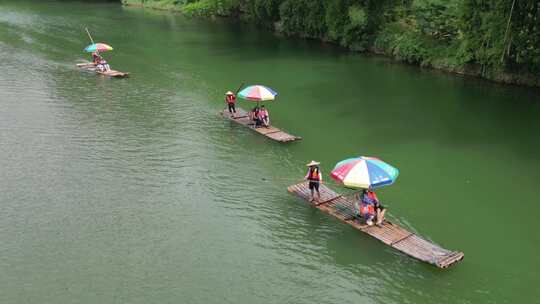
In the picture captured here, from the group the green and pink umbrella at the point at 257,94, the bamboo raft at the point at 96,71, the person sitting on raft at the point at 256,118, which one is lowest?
the person sitting on raft at the point at 256,118

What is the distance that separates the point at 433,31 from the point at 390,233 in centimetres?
3036

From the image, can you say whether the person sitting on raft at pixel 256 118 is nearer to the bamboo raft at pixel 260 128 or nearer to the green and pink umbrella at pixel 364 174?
the bamboo raft at pixel 260 128

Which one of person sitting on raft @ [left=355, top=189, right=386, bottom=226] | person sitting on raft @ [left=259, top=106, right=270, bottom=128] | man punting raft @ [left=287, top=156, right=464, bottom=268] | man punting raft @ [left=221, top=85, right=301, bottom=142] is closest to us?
man punting raft @ [left=287, top=156, right=464, bottom=268]

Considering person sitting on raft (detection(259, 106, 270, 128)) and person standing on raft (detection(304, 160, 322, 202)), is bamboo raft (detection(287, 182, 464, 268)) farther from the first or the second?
person sitting on raft (detection(259, 106, 270, 128))

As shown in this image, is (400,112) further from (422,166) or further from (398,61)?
(398,61)

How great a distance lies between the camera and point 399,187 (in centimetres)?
2116

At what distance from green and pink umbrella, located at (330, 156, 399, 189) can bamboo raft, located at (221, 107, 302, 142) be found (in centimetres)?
818

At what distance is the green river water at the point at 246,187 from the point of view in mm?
15203

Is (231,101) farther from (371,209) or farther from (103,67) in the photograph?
(103,67)

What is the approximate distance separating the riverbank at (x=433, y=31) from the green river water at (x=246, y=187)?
1.88m

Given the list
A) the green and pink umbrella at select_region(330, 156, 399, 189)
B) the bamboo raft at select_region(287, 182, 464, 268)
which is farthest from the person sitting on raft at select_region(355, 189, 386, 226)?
the green and pink umbrella at select_region(330, 156, 399, 189)

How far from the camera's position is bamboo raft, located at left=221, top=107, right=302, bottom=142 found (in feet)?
84.3

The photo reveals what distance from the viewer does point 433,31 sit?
42656 millimetres

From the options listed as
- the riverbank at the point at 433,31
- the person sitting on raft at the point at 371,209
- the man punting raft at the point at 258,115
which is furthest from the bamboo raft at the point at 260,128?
the riverbank at the point at 433,31
